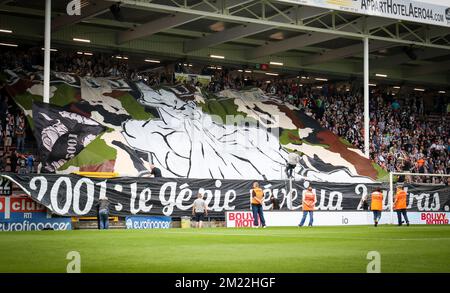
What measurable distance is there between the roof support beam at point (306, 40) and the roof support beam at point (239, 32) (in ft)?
9.08

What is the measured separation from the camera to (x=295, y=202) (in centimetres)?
3684

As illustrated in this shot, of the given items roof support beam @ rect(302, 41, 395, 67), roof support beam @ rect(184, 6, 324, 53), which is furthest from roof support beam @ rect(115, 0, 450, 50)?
roof support beam @ rect(302, 41, 395, 67)

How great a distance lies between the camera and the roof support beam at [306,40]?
1639 inches

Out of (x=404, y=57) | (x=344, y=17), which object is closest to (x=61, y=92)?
(x=344, y=17)

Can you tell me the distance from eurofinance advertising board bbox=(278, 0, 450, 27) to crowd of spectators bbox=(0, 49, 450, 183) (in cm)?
890

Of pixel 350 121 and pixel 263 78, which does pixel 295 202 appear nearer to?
pixel 350 121

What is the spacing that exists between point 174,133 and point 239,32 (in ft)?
21.7

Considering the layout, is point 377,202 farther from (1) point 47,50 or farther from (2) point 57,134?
(1) point 47,50

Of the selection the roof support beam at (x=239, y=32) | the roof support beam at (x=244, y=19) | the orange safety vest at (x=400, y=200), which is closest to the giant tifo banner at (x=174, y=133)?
the roof support beam at (x=239, y=32)

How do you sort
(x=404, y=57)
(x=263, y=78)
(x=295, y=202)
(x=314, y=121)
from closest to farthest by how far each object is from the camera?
(x=295, y=202)
(x=314, y=121)
(x=404, y=57)
(x=263, y=78)

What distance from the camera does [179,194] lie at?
3372 centimetres

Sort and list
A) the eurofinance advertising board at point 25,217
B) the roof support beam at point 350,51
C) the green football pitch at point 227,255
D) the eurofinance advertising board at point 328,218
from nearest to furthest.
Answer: the green football pitch at point 227,255, the eurofinance advertising board at point 25,217, the eurofinance advertising board at point 328,218, the roof support beam at point 350,51

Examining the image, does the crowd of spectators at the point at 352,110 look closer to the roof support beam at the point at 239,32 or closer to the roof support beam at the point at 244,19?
the roof support beam at the point at 239,32
